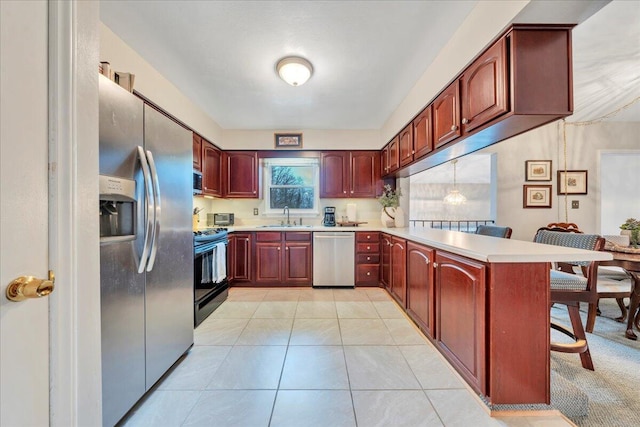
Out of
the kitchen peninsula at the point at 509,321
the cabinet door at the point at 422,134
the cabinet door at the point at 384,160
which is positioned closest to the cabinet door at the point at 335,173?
the cabinet door at the point at 384,160

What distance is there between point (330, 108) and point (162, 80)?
189 cm

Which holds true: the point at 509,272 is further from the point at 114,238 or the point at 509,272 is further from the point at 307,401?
the point at 114,238

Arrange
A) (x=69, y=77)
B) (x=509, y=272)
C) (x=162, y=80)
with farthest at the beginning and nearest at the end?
(x=162, y=80)
(x=509, y=272)
(x=69, y=77)

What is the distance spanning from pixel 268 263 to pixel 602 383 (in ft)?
11.2

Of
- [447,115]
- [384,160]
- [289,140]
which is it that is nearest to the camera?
[447,115]

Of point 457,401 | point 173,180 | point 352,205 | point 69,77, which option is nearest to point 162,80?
point 173,180

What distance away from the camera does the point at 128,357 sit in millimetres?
1366

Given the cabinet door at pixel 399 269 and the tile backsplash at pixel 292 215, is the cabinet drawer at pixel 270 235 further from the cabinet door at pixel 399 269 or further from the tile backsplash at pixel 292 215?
the cabinet door at pixel 399 269

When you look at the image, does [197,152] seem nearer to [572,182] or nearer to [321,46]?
[321,46]

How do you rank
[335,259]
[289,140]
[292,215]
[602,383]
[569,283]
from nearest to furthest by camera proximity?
[602,383] → [569,283] → [335,259] → [289,140] → [292,215]

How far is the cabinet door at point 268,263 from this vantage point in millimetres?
3750

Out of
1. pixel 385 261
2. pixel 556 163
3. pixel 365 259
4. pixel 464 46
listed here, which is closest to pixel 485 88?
pixel 464 46

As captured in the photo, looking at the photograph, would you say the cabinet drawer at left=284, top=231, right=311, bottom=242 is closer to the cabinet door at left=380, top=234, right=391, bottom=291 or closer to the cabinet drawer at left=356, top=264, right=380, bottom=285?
the cabinet drawer at left=356, top=264, right=380, bottom=285

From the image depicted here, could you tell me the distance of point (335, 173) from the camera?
13.6 ft
